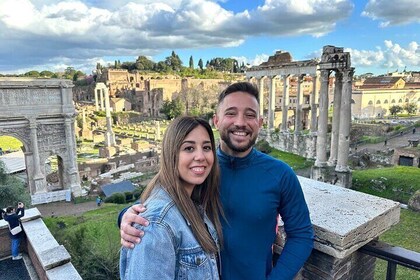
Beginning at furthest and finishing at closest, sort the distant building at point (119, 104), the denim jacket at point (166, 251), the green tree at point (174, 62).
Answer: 1. the green tree at point (174, 62)
2. the distant building at point (119, 104)
3. the denim jacket at point (166, 251)

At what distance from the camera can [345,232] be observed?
172 centimetres

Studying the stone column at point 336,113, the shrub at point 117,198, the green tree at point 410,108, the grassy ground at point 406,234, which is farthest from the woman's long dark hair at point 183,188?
the green tree at point 410,108

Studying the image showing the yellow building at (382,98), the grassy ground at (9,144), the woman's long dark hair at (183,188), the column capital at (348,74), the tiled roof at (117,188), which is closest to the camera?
the woman's long dark hair at (183,188)

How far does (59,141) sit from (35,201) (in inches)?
147

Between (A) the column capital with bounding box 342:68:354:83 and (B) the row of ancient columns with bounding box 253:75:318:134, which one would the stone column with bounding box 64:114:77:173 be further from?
(A) the column capital with bounding box 342:68:354:83

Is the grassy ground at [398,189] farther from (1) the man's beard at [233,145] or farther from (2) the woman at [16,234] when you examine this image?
(2) the woman at [16,234]

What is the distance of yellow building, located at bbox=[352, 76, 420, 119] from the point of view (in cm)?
5347

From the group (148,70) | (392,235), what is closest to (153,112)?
(148,70)

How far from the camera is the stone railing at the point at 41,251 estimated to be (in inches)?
178

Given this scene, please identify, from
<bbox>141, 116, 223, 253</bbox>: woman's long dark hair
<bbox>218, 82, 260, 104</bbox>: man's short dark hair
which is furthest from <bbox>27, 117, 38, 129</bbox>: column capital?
<bbox>141, 116, 223, 253</bbox>: woman's long dark hair

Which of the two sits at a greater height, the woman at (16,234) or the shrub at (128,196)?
the woman at (16,234)

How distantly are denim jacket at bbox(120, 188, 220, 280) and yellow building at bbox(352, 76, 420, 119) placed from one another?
187 feet

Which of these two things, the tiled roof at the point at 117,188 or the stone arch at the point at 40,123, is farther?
the tiled roof at the point at 117,188

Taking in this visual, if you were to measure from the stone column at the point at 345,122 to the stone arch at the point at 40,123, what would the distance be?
15093 mm
